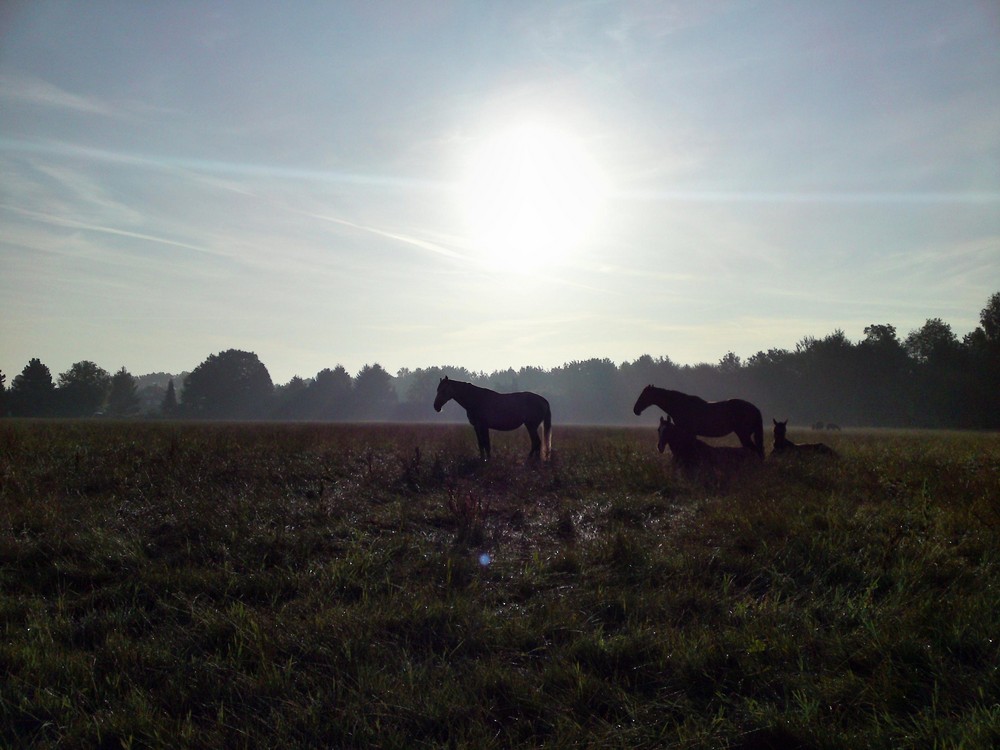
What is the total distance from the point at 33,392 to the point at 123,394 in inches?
1037

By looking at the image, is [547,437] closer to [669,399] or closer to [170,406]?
[669,399]

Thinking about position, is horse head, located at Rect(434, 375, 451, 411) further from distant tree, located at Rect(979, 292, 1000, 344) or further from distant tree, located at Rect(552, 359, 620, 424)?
distant tree, located at Rect(552, 359, 620, 424)

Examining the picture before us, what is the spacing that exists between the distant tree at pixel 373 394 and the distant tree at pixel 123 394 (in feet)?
110

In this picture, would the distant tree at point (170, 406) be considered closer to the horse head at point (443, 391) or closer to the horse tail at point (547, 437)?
the horse head at point (443, 391)

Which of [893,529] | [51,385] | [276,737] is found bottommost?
[276,737]

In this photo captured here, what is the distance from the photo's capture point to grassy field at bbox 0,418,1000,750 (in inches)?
153

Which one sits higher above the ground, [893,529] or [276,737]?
[893,529]

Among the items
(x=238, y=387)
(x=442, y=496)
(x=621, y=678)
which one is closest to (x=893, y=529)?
(x=621, y=678)

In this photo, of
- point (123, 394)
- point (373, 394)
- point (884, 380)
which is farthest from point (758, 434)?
point (123, 394)

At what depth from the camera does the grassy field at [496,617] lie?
388 centimetres

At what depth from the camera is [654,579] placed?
6.24 meters

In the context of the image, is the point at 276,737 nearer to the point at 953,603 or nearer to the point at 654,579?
the point at 654,579

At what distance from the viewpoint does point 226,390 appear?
102 m

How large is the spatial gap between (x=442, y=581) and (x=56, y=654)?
3038 millimetres
